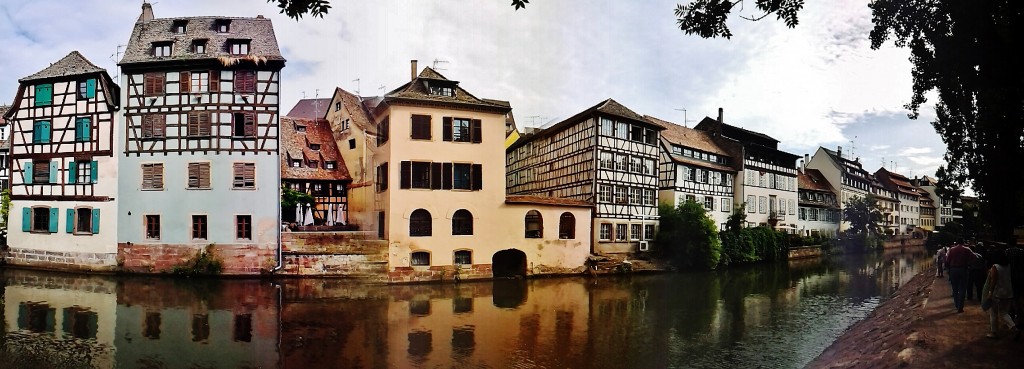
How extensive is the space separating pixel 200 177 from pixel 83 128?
17.5 feet

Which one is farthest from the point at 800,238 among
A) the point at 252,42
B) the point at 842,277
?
the point at 252,42

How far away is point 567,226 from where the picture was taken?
69.6ft

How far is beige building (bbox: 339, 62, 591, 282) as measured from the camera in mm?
17203

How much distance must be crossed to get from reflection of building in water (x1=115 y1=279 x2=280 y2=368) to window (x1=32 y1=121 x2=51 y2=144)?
7917 mm

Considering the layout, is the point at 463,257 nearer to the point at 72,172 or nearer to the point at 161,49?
the point at 161,49

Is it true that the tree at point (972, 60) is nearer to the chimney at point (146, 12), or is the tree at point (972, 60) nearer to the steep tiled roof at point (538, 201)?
the steep tiled roof at point (538, 201)

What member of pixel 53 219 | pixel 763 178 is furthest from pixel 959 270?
pixel 53 219

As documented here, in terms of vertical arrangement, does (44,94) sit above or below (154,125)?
above

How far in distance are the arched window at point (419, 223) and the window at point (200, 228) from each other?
6.24 metres

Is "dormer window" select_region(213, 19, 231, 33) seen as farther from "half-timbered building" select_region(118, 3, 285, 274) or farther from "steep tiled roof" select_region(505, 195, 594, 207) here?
"steep tiled roof" select_region(505, 195, 594, 207)

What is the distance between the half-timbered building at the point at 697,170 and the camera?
26250 millimetres

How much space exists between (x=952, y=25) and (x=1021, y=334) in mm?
4181

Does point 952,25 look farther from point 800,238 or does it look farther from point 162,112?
point 800,238

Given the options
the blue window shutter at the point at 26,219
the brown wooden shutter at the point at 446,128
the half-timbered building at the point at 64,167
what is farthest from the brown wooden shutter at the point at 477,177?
the blue window shutter at the point at 26,219
